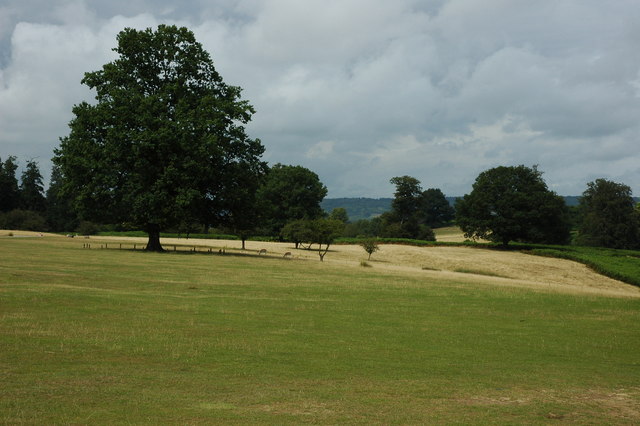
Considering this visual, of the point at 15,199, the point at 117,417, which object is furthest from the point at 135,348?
the point at 15,199

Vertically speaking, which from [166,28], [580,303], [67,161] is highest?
[166,28]

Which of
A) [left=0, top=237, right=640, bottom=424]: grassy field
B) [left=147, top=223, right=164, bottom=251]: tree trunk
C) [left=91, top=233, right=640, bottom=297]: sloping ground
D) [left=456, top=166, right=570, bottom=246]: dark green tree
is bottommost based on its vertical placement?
[left=91, top=233, right=640, bottom=297]: sloping ground

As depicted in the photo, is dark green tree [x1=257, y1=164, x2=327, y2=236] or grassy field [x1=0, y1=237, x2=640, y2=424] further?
dark green tree [x1=257, y1=164, x2=327, y2=236]

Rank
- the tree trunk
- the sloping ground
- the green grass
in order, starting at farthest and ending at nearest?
the tree trunk → the green grass → the sloping ground

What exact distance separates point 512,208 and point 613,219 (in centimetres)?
3411

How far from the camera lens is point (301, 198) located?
403ft

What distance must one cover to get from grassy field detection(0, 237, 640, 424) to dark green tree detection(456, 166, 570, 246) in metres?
64.5

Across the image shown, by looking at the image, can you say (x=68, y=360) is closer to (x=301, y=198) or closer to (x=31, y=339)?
(x=31, y=339)

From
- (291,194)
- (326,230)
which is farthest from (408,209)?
(326,230)

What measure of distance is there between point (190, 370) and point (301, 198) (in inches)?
4395

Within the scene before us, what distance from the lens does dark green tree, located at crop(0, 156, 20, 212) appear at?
5423 inches

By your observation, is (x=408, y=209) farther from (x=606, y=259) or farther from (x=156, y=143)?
(x=156, y=143)

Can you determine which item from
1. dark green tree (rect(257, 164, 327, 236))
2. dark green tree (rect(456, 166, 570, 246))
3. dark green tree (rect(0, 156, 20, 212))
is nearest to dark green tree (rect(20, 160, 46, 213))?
dark green tree (rect(0, 156, 20, 212))

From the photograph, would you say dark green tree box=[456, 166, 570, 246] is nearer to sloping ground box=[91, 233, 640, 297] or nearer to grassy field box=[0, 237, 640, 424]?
sloping ground box=[91, 233, 640, 297]
